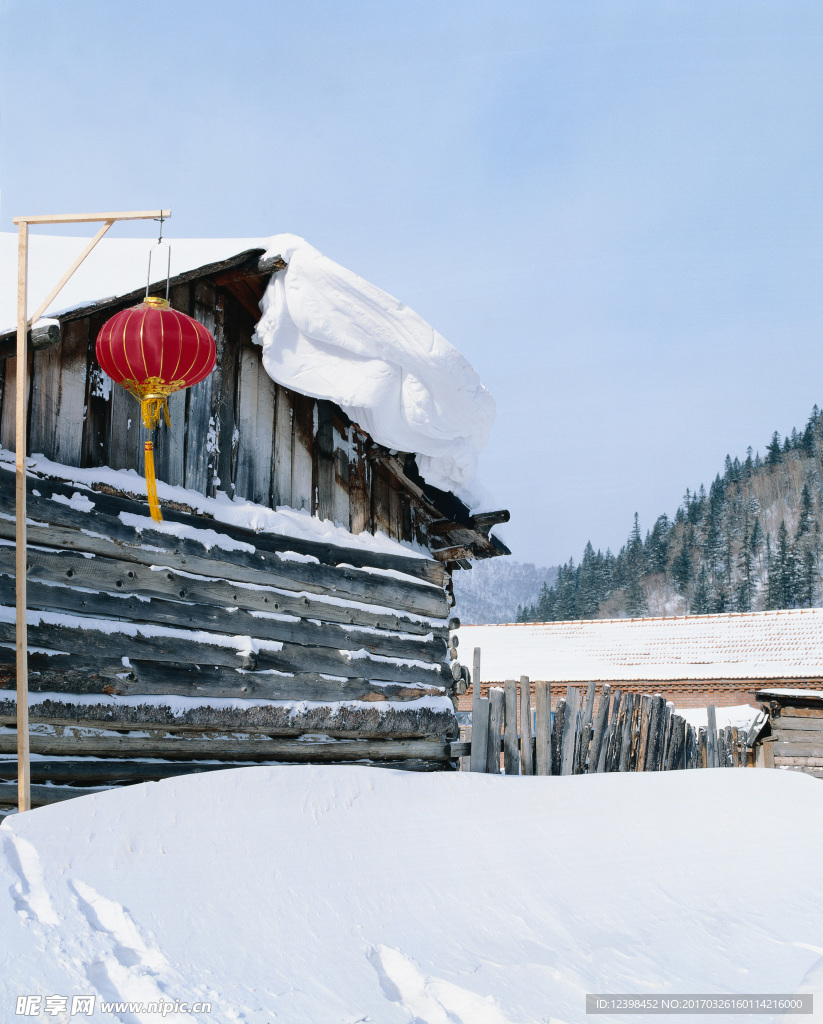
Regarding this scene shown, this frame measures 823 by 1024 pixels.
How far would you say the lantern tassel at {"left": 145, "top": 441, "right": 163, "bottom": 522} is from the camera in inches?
229

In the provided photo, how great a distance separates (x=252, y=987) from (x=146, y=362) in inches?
151

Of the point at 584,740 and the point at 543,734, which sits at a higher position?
the point at 543,734

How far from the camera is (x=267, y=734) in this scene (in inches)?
267

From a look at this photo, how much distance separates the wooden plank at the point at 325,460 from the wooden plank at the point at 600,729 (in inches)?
143

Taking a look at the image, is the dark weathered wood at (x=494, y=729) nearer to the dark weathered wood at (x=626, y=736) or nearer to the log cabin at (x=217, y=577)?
the log cabin at (x=217, y=577)

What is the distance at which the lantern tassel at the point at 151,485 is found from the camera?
19.1 feet

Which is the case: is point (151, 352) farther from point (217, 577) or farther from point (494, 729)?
point (494, 729)

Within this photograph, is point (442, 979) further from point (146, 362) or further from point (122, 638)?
point (146, 362)

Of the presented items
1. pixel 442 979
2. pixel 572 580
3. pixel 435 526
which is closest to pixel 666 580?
pixel 572 580

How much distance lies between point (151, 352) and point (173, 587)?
166cm

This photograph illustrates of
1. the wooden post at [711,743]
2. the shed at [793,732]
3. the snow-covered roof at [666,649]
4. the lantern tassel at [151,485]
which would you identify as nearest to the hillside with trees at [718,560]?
the snow-covered roof at [666,649]

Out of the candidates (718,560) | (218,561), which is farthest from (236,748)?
(718,560)

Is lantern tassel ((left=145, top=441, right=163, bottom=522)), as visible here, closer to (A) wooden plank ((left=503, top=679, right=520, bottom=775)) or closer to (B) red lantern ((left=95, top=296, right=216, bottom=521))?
(B) red lantern ((left=95, top=296, right=216, bottom=521))

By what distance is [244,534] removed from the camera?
679 cm
